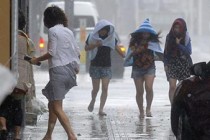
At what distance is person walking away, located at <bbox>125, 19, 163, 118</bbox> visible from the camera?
48.9ft

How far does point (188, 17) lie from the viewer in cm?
5238

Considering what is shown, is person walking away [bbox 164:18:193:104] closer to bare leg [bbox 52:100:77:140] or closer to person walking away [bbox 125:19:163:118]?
person walking away [bbox 125:19:163:118]

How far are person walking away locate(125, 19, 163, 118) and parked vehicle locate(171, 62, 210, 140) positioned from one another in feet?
18.5

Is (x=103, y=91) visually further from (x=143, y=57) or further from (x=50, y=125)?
(x=50, y=125)

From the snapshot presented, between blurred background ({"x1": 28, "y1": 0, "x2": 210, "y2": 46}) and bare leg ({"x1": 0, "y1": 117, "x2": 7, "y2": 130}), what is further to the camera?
blurred background ({"x1": 28, "y1": 0, "x2": 210, "y2": 46})

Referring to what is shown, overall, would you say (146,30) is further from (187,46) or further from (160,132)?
(160,132)

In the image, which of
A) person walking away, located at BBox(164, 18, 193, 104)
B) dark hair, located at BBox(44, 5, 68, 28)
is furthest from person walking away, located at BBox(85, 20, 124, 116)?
dark hair, located at BBox(44, 5, 68, 28)

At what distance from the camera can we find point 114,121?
1436cm

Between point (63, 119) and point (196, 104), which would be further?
point (63, 119)

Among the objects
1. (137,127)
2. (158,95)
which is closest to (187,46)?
(137,127)

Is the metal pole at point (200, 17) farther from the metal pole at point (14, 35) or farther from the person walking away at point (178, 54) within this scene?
the metal pole at point (14, 35)

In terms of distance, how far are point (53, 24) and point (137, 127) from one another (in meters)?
2.68

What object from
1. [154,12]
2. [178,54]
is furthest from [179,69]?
[154,12]

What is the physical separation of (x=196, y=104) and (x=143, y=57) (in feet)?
19.8
